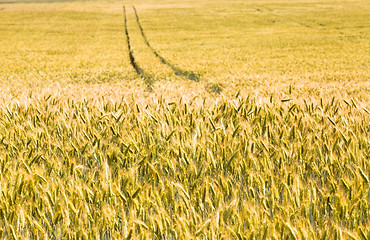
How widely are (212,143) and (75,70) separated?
14397mm

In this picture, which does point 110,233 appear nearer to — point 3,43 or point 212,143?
point 212,143

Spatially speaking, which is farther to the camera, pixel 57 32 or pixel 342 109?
pixel 57 32

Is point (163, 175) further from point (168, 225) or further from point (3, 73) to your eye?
point (3, 73)

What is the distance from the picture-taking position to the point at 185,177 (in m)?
2.25

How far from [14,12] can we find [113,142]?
54.1 meters

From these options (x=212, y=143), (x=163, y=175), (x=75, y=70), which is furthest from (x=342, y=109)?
(x=75, y=70)

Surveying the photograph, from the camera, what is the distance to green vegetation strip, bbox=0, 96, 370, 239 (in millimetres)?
1740

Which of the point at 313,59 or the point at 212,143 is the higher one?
the point at 212,143

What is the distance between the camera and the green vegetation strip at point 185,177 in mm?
1740

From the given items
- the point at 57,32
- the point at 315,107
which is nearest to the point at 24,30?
the point at 57,32

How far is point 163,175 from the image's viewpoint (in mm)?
2434

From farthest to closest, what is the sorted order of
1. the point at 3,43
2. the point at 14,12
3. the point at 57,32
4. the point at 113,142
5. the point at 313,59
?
the point at 14,12
the point at 57,32
the point at 3,43
the point at 313,59
the point at 113,142

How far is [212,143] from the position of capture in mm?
2725

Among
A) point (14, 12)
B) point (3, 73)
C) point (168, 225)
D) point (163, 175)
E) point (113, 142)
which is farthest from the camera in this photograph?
point (14, 12)
